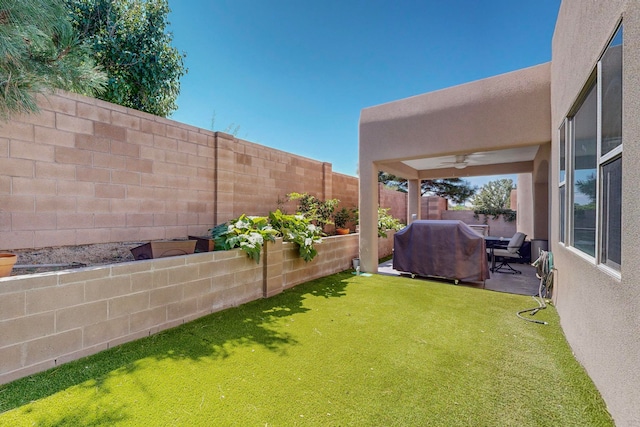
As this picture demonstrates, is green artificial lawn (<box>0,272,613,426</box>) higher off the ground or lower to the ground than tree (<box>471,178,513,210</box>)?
lower

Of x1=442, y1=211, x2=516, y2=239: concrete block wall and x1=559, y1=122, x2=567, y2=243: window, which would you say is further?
x1=442, y1=211, x2=516, y2=239: concrete block wall

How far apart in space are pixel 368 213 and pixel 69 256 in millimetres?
5512

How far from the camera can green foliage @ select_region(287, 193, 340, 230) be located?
695 centimetres

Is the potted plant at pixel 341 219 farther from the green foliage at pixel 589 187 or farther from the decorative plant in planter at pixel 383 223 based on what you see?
the green foliage at pixel 589 187

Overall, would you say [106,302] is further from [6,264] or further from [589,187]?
[589,187]

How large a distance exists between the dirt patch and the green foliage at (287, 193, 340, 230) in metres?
3.76

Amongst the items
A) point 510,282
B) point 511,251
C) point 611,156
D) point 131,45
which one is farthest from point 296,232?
point 511,251

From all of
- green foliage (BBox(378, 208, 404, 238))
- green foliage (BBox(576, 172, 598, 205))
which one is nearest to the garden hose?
green foliage (BBox(576, 172, 598, 205))

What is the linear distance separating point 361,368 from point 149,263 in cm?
264

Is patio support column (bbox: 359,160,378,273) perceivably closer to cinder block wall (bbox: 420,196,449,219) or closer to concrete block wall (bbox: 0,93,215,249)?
concrete block wall (bbox: 0,93,215,249)

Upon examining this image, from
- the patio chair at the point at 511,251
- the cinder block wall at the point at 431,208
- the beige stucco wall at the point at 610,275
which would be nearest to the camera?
the beige stucco wall at the point at 610,275

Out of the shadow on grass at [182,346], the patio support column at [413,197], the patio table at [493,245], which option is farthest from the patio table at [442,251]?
the patio support column at [413,197]

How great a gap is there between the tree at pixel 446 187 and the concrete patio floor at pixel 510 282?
1556 cm

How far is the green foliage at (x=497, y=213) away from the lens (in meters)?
14.0
